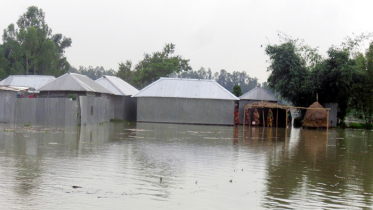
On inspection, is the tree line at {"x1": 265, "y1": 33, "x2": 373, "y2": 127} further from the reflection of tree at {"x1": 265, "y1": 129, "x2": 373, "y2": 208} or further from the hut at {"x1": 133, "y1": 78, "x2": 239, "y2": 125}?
the reflection of tree at {"x1": 265, "y1": 129, "x2": 373, "y2": 208}

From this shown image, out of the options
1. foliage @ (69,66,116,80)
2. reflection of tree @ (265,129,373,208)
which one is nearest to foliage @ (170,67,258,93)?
foliage @ (69,66,116,80)

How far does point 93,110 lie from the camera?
2622 cm

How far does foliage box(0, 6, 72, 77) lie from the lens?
50844 mm

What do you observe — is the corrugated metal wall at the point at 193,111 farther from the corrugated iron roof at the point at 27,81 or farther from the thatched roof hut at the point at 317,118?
the corrugated iron roof at the point at 27,81

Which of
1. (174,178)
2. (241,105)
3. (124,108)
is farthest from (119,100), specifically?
(174,178)

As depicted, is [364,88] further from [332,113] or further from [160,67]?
[160,67]

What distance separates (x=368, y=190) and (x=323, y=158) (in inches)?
186

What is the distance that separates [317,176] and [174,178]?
3144 millimetres

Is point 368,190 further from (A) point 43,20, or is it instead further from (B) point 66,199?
(A) point 43,20

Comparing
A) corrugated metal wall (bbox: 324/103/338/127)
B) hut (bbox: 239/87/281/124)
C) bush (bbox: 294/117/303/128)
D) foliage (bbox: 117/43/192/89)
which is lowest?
bush (bbox: 294/117/303/128)

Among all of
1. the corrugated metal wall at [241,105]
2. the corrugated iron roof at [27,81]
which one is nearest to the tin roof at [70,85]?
the corrugated iron roof at [27,81]

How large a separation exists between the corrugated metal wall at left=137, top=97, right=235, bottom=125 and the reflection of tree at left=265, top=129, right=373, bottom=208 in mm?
19242

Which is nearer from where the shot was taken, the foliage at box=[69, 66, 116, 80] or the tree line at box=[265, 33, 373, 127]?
the tree line at box=[265, 33, 373, 127]

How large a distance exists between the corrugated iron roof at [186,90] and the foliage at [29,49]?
75.1 ft
